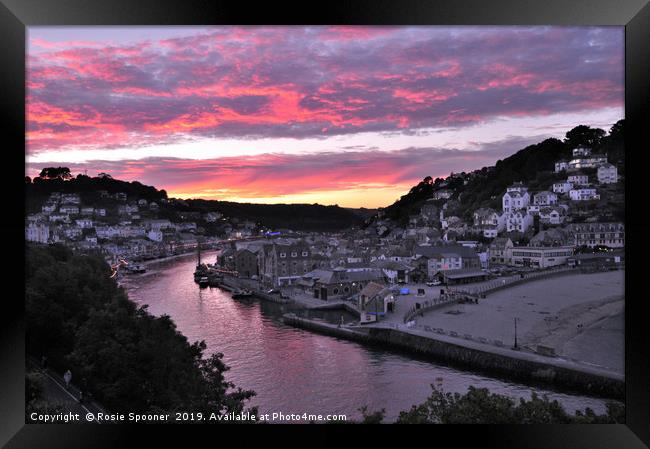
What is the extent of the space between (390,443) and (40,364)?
3.03m

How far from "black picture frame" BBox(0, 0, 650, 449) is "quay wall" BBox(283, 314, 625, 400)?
2.76 metres

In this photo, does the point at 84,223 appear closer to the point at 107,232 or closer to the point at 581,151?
the point at 107,232

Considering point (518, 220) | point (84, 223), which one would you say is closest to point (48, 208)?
point (84, 223)

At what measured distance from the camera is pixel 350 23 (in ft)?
8.27

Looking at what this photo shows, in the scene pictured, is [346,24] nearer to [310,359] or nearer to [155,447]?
[155,447]

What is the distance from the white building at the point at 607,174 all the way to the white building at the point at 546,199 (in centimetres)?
95

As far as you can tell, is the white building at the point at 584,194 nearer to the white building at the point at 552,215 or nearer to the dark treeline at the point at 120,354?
the white building at the point at 552,215

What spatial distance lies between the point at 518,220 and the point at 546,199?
27.6 inches

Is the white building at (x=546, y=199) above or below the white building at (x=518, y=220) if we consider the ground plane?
above

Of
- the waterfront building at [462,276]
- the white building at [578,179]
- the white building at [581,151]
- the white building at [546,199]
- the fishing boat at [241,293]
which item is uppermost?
the white building at [581,151]

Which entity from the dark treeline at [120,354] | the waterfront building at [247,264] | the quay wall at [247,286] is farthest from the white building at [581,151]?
the dark treeline at [120,354]

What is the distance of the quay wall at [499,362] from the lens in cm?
494

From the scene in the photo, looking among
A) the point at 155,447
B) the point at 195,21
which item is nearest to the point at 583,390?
the point at 155,447

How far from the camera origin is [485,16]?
250 centimetres
